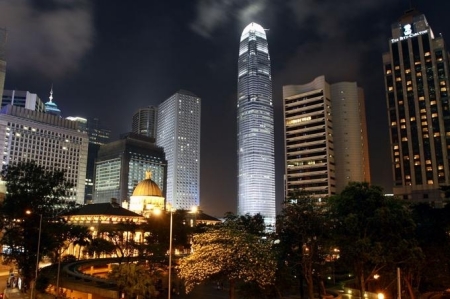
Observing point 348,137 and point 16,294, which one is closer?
point 16,294

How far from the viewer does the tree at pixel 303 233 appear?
43.2m

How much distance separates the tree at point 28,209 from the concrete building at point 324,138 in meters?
129

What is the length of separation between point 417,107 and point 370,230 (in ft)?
425

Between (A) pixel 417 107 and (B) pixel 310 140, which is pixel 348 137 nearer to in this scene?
(B) pixel 310 140

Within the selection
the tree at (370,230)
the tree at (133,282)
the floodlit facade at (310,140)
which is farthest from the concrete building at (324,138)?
the tree at (133,282)

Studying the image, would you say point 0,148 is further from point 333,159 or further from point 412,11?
point 412,11

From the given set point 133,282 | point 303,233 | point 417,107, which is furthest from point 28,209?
point 417,107

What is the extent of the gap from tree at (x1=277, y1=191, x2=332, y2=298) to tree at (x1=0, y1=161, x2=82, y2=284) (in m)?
30.6

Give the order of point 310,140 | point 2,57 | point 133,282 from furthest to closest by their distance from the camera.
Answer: point 310,140 < point 2,57 < point 133,282

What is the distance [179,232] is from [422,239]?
4104 centimetres

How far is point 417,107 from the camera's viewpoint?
15750cm

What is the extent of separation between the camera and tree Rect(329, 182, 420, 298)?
40938 mm

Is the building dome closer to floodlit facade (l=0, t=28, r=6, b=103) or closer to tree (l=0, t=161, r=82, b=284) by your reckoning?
floodlit facade (l=0, t=28, r=6, b=103)

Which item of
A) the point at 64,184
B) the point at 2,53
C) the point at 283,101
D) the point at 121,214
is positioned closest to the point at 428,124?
the point at 283,101
